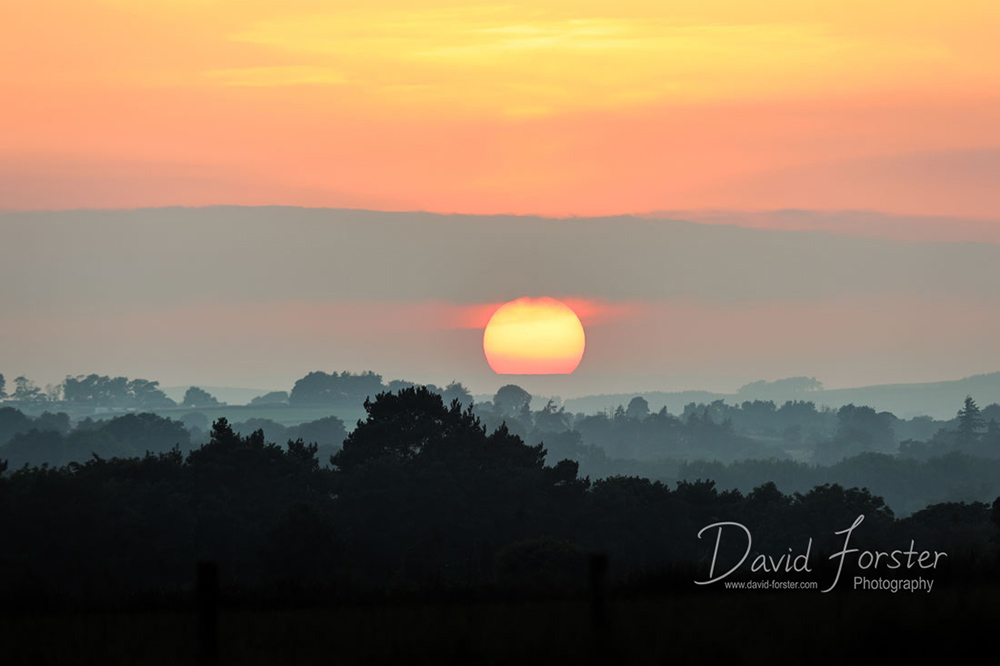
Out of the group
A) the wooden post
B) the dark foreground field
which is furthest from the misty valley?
the wooden post

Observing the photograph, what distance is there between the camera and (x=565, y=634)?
18438 mm

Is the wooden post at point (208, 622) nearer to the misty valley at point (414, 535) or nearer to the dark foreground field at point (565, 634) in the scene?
the dark foreground field at point (565, 634)

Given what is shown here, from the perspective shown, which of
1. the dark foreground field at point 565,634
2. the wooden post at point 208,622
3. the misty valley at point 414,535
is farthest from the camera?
the misty valley at point 414,535

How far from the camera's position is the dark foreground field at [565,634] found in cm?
1773

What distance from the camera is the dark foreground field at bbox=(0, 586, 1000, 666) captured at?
17734mm

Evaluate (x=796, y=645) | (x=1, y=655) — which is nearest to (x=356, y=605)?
(x=1, y=655)

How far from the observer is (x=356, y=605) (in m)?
25.2

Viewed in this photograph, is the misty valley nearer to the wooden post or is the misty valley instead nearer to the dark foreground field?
the dark foreground field

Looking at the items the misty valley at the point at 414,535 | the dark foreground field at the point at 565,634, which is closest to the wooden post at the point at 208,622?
the dark foreground field at the point at 565,634

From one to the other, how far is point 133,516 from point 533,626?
231 ft

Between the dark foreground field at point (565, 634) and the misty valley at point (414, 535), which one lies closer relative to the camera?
the dark foreground field at point (565, 634)

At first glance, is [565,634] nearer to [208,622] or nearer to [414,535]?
[208,622]

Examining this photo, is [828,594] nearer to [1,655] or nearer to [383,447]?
[1,655]

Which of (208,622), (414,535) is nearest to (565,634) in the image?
(208,622)
